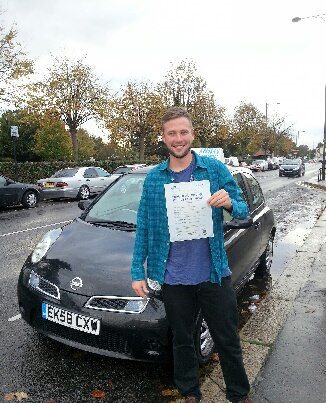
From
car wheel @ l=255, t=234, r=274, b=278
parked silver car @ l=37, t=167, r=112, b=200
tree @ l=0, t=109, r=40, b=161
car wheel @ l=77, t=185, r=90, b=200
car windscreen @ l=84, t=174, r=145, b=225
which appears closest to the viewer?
car windscreen @ l=84, t=174, r=145, b=225

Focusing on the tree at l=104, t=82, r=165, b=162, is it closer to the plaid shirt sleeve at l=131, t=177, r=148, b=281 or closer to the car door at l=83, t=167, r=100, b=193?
the car door at l=83, t=167, r=100, b=193

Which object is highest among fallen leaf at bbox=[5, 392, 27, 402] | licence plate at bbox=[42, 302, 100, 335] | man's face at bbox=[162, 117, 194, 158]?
man's face at bbox=[162, 117, 194, 158]

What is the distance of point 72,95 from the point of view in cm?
2923

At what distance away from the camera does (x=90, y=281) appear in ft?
10.2

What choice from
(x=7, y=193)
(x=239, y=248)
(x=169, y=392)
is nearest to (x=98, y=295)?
(x=169, y=392)

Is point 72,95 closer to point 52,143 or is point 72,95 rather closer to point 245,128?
point 52,143

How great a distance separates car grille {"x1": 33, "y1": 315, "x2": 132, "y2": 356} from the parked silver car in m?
13.9

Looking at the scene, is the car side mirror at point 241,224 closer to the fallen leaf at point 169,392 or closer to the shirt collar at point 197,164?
the shirt collar at point 197,164

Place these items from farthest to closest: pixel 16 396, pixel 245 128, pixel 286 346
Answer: pixel 245 128 → pixel 286 346 → pixel 16 396

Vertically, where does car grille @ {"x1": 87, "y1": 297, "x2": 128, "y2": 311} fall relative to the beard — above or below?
below

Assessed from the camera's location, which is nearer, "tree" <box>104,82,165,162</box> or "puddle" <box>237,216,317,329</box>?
"puddle" <box>237,216,317,329</box>

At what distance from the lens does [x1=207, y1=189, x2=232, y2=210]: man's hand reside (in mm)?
2260

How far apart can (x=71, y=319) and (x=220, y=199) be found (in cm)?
158

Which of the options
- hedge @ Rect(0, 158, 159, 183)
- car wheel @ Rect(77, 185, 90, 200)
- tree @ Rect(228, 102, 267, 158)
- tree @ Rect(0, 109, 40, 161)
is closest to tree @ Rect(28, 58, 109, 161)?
hedge @ Rect(0, 158, 159, 183)
